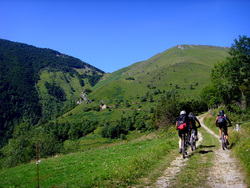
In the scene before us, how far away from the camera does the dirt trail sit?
683 cm

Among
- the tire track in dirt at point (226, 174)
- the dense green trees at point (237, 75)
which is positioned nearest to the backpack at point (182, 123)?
the tire track in dirt at point (226, 174)

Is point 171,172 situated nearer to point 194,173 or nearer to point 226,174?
point 194,173

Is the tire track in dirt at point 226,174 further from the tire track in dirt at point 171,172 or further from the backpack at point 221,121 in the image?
the backpack at point 221,121

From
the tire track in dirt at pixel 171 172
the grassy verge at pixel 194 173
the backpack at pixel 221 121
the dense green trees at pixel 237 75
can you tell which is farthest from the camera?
the dense green trees at pixel 237 75

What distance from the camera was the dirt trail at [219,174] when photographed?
683cm

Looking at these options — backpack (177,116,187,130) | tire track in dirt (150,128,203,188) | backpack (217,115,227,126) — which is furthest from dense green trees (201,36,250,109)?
tire track in dirt (150,128,203,188)

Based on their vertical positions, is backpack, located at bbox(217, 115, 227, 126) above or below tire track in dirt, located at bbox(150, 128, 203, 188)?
above

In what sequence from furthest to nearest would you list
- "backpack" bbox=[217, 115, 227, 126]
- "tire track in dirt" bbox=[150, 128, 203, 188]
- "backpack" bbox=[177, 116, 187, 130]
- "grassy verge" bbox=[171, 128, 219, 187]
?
1. "backpack" bbox=[217, 115, 227, 126]
2. "backpack" bbox=[177, 116, 187, 130]
3. "tire track in dirt" bbox=[150, 128, 203, 188]
4. "grassy verge" bbox=[171, 128, 219, 187]

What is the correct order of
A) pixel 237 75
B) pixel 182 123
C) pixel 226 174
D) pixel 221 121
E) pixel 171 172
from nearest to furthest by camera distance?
pixel 226 174
pixel 171 172
pixel 182 123
pixel 221 121
pixel 237 75

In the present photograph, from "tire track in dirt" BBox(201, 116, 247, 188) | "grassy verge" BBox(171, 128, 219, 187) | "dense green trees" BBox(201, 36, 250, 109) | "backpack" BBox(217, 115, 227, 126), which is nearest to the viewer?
"tire track in dirt" BBox(201, 116, 247, 188)

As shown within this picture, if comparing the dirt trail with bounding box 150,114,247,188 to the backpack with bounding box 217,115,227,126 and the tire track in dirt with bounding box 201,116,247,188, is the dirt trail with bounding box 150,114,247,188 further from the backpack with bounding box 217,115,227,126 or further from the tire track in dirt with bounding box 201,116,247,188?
the backpack with bounding box 217,115,227,126

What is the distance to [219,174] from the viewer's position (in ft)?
25.7

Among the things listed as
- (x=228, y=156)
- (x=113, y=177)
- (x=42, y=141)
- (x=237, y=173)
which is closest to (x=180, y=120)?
(x=228, y=156)

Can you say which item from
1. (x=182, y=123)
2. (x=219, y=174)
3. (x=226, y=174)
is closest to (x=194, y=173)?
(x=219, y=174)
